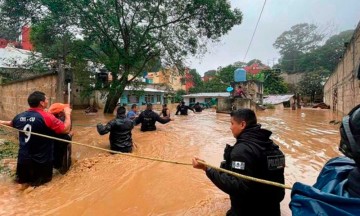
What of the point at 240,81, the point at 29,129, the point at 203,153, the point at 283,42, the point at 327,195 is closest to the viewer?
the point at 327,195

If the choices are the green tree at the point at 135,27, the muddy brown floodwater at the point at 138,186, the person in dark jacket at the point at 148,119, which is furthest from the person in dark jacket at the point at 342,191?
the green tree at the point at 135,27

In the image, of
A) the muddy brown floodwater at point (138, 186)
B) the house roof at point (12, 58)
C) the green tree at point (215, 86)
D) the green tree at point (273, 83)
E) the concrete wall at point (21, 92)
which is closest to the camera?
the muddy brown floodwater at point (138, 186)

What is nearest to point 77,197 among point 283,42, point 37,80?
point 37,80

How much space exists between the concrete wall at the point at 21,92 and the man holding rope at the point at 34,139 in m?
2.52

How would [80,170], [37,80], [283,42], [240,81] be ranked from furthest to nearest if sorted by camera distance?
[283,42] < [240,81] < [37,80] < [80,170]

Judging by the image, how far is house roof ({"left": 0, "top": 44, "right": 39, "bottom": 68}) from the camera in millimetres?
22723

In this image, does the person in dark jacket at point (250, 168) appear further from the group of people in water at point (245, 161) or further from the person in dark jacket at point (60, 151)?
the person in dark jacket at point (60, 151)

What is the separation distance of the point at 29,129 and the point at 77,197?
1.30 metres

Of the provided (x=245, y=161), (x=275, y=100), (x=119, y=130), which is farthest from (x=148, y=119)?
(x=275, y=100)

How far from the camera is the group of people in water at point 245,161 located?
1.37 meters

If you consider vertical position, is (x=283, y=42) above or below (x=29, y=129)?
above

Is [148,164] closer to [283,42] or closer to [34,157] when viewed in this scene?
[34,157]

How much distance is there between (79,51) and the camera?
17.3 m

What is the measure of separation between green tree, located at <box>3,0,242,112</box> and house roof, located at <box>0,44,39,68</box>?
8.46 metres
